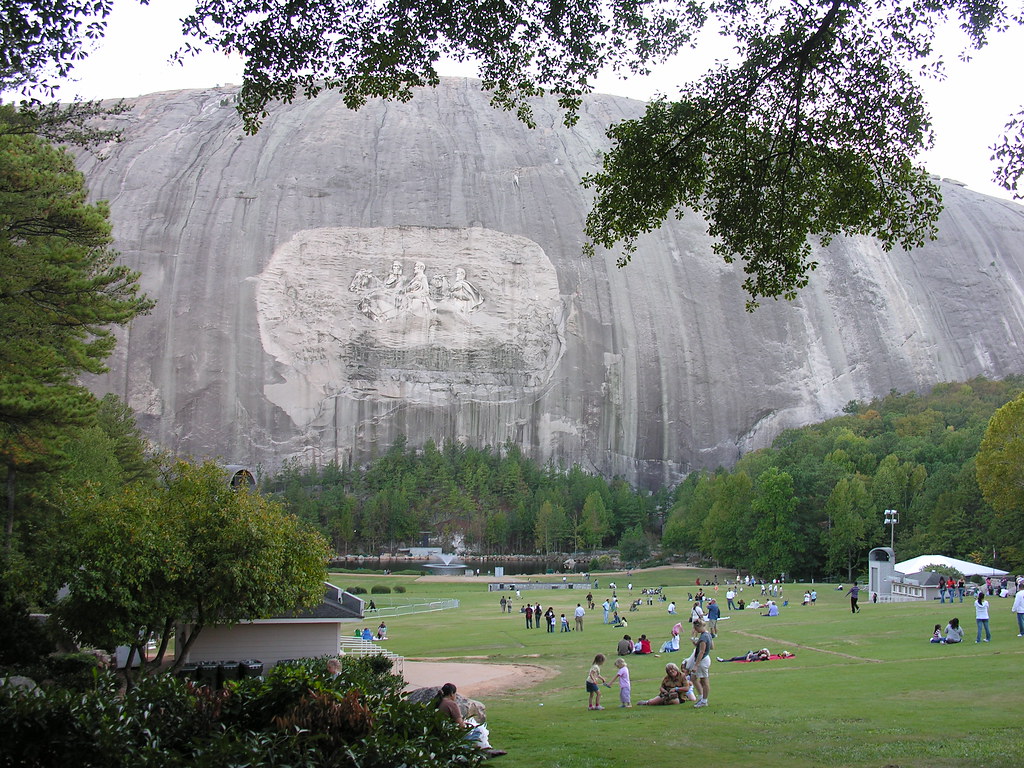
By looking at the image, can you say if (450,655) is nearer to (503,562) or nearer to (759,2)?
(759,2)

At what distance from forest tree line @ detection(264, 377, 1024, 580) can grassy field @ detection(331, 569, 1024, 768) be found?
18929 mm

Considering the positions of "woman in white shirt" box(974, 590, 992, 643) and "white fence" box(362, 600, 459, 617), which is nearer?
"woman in white shirt" box(974, 590, 992, 643)

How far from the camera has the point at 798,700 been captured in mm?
10828

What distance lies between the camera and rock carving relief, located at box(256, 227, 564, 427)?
77.3 metres

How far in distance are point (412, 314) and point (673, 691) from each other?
2743 inches

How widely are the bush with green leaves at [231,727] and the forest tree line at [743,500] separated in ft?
102

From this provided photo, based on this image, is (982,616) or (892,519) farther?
(892,519)

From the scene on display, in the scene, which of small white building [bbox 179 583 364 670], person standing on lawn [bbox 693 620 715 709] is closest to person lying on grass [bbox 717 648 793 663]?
person standing on lawn [bbox 693 620 715 709]

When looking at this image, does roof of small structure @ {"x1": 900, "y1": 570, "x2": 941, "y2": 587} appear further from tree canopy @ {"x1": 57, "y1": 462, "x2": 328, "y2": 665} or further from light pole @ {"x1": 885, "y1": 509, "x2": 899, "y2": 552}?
tree canopy @ {"x1": 57, "y1": 462, "x2": 328, "y2": 665}

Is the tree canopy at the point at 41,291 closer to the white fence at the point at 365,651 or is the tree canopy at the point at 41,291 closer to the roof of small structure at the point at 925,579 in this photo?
the white fence at the point at 365,651

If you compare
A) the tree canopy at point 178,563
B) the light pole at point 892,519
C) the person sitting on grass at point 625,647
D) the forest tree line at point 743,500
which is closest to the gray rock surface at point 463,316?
the forest tree line at point 743,500

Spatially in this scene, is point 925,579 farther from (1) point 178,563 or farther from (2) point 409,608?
(1) point 178,563

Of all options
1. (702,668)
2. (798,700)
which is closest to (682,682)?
(702,668)

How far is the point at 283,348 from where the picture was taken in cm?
7644
